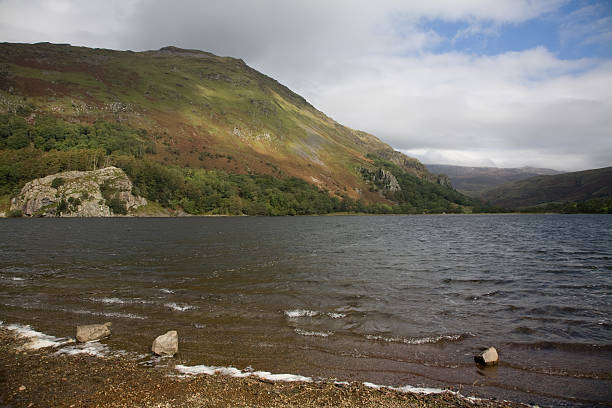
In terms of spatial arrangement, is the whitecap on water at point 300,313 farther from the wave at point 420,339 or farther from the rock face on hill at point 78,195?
the rock face on hill at point 78,195

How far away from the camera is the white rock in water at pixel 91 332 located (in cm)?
1329

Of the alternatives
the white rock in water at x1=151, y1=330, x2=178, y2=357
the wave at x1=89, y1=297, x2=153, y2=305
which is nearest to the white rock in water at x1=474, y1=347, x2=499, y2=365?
the white rock in water at x1=151, y1=330, x2=178, y2=357

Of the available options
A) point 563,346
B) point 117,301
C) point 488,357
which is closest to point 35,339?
point 117,301

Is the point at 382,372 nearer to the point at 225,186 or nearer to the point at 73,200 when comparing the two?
the point at 73,200

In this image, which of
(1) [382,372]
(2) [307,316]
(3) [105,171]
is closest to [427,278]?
(2) [307,316]

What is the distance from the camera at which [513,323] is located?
Result: 16234mm

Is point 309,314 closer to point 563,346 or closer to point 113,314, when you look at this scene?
point 113,314

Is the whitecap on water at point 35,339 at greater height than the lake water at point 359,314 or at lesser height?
greater

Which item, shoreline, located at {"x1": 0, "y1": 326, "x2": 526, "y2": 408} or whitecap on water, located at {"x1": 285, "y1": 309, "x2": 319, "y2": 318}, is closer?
shoreline, located at {"x1": 0, "y1": 326, "x2": 526, "y2": 408}

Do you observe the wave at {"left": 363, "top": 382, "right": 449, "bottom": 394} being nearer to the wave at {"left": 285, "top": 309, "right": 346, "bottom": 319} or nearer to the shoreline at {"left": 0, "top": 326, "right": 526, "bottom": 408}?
the shoreline at {"left": 0, "top": 326, "right": 526, "bottom": 408}

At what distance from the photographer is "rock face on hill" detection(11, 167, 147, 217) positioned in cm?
13475

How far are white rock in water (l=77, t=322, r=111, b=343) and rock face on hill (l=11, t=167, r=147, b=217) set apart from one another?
149424mm

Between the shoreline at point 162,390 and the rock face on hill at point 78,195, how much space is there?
501ft

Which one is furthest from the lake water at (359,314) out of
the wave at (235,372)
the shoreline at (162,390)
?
the shoreline at (162,390)
